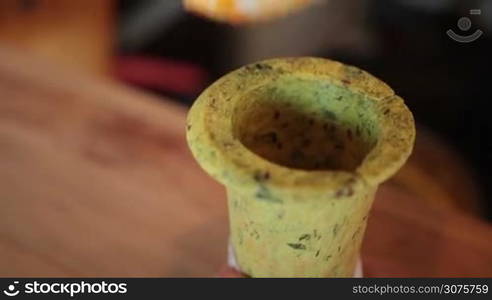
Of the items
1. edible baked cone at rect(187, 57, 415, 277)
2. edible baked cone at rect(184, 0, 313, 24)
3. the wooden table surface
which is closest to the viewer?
edible baked cone at rect(187, 57, 415, 277)

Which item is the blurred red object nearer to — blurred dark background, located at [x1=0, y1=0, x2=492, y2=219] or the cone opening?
blurred dark background, located at [x1=0, y1=0, x2=492, y2=219]

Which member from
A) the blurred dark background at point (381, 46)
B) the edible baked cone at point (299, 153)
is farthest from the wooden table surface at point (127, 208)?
the blurred dark background at point (381, 46)

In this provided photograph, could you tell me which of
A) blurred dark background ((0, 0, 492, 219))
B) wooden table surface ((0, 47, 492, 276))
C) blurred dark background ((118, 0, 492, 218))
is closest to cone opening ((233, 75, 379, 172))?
wooden table surface ((0, 47, 492, 276))

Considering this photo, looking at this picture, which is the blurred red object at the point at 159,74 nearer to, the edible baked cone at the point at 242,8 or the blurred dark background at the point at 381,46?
the blurred dark background at the point at 381,46

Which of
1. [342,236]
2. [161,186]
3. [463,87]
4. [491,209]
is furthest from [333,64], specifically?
[463,87]

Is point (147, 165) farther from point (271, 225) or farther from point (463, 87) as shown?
point (463, 87)

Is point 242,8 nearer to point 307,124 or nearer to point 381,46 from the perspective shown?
point 381,46
